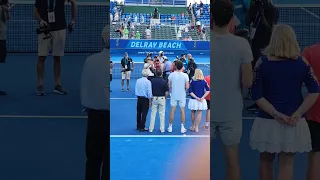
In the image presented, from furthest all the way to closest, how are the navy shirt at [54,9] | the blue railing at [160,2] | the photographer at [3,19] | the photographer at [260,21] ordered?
the photographer at [3,19] → the navy shirt at [54,9] → the photographer at [260,21] → the blue railing at [160,2]

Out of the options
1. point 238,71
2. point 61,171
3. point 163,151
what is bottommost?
point 61,171

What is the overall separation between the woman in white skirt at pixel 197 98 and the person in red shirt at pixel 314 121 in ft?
3.43

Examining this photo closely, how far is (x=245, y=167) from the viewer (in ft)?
15.3

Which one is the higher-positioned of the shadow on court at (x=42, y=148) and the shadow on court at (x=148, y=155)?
the shadow on court at (x=148, y=155)

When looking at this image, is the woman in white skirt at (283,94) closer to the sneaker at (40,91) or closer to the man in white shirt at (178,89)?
the man in white shirt at (178,89)

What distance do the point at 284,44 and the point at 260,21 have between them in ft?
9.02

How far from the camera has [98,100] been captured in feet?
9.53

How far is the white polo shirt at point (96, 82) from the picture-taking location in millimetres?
2836

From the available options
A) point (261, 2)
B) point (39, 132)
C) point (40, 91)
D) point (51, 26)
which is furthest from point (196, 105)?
point (40, 91)

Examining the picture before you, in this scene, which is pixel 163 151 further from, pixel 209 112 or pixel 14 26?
pixel 14 26

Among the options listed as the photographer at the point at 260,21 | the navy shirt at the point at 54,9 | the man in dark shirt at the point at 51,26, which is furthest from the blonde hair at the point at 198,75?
the navy shirt at the point at 54,9

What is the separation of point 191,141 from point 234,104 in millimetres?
375

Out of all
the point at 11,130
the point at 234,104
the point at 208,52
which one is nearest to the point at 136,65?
the point at 208,52

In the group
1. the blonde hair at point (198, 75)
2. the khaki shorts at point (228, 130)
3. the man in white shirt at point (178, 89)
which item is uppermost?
the blonde hair at point (198, 75)
